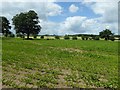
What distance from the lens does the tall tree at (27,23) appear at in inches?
4148

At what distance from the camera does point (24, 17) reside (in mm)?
107312

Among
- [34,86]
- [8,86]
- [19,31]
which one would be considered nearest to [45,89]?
[34,86]

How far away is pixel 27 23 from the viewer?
10538 cm

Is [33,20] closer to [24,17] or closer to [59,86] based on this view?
[24,17]

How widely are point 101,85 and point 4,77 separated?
3747 mm

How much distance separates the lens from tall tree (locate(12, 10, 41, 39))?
105369mm

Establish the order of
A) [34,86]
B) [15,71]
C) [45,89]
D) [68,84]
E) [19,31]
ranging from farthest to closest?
[19,31], [15,71], [68,84], [34,86], [45,89]

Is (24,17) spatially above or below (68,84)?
above

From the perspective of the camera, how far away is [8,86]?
8.55 metres

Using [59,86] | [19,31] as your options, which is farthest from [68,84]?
[19,31]

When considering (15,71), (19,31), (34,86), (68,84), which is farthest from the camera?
(19,31)

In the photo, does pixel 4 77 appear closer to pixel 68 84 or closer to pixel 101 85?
pixel 68 84

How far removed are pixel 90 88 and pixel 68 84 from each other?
2.95ft

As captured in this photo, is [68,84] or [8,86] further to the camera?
[68,84]
